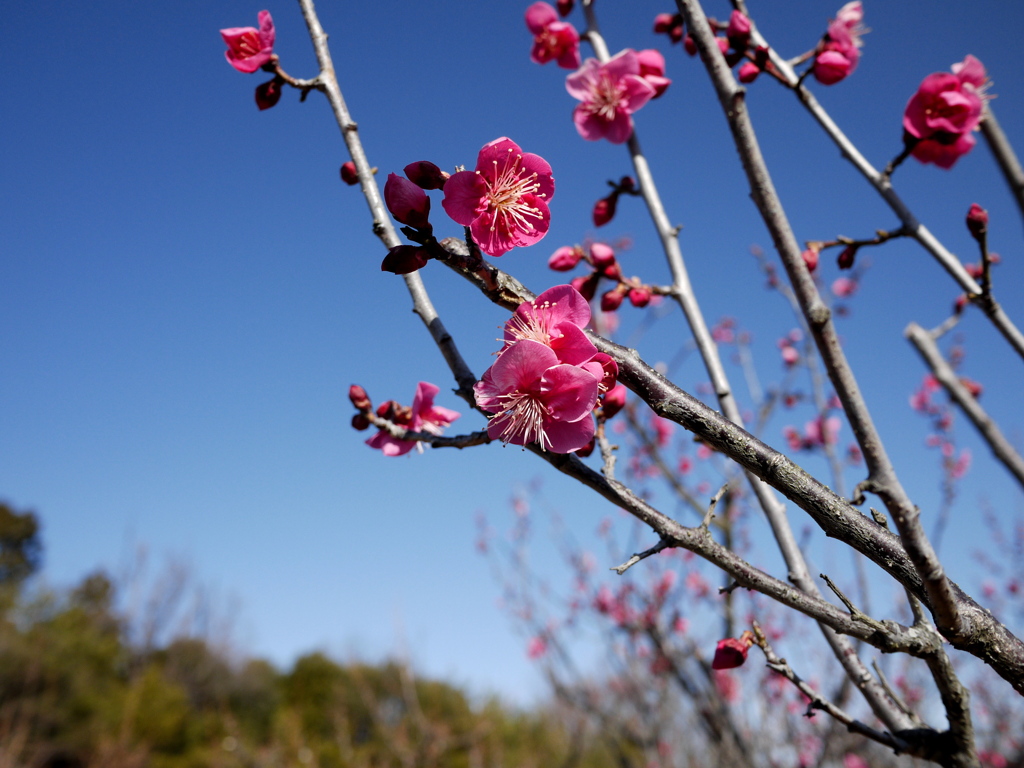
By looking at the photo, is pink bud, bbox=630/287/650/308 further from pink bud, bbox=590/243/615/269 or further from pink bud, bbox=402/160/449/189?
pink bud, bbox=402/160/449/189

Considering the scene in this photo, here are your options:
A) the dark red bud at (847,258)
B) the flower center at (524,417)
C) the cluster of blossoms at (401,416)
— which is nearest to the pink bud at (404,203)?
the flower center at (524,417)

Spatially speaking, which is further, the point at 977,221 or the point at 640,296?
the point at 640,296

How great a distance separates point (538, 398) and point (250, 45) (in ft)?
4.22

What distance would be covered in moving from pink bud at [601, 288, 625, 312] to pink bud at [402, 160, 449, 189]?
77 cm

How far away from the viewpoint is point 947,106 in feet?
5.37

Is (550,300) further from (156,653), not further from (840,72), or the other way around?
(156,653)

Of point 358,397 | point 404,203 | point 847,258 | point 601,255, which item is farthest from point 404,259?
point 847,258

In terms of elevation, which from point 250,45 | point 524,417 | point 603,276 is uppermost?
point 250,45

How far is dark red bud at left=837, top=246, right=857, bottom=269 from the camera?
178 centimetres

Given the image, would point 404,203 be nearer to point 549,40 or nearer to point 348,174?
point 348,174

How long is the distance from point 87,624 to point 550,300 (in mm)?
22476

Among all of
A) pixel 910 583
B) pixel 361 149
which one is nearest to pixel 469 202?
pixel 361 149

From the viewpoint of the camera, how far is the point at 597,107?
1900mm

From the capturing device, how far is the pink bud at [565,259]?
1.75m
